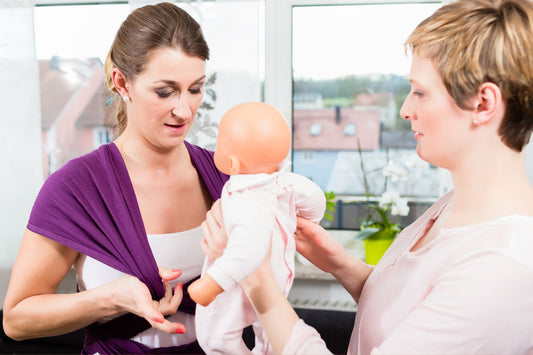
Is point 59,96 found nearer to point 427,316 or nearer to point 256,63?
point 256,63

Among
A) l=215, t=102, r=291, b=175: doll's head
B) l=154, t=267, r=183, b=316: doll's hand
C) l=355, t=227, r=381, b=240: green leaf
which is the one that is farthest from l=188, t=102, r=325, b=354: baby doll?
l=355, t=227, r=381, b=240: green leaf

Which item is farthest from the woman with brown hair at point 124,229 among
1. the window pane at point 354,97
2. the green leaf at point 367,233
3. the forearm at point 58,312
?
the window pane at point 354,97

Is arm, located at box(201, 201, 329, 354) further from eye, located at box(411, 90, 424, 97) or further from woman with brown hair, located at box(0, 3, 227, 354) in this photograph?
eye, located at box(411, 90, 424, 97)

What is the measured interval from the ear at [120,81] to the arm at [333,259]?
592 mm

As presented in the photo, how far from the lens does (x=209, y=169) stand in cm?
143

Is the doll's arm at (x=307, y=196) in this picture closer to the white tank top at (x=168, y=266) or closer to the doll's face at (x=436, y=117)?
the doll's face at (x=436, y=117)

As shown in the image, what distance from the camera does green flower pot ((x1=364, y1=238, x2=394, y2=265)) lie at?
2.35 metres

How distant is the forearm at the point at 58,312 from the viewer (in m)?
1.09

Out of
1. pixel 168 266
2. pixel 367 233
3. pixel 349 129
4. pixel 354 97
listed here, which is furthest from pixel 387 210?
pixel 168 266

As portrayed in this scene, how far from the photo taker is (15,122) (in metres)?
2.48

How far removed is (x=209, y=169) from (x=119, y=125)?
0.33 meters

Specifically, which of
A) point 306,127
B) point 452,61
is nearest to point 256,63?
point 306,127

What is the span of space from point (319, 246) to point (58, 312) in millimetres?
650

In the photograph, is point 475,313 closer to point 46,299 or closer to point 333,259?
point 333,259
